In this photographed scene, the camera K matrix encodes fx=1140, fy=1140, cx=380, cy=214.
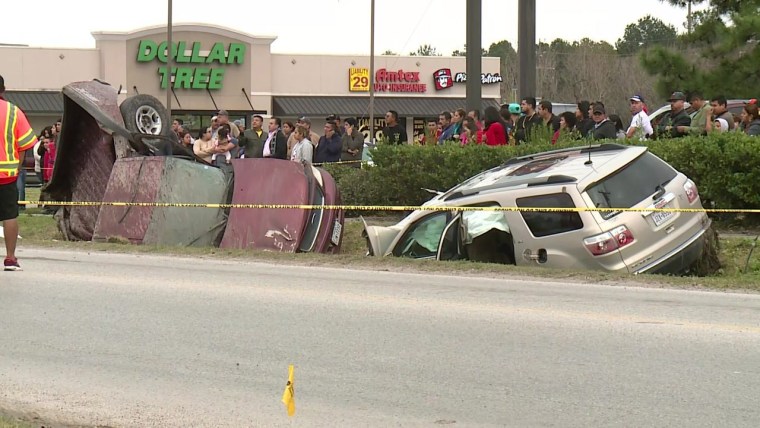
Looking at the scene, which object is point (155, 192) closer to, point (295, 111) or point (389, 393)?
point (389, 393)

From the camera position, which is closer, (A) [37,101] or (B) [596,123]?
(B) [596,123]

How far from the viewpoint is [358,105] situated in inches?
2226

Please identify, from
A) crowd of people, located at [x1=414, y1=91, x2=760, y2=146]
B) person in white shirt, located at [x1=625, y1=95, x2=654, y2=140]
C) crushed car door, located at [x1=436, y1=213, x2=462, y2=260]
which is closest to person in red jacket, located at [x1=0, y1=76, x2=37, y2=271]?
crushed car door, located at [x1=436, y1=213, x2=462, y2=260]

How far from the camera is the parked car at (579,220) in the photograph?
37.9 ft

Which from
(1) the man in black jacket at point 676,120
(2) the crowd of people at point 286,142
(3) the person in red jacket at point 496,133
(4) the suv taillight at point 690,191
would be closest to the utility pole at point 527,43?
(2) the crowd of people at point 286,142

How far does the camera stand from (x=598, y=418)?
5.89m

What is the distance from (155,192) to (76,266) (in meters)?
2.96

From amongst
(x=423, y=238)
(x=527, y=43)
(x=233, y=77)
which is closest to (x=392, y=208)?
(x=423, y=238)

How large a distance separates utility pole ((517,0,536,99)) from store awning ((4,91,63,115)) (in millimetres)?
33551

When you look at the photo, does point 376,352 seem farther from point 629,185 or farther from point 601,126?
point 601,126

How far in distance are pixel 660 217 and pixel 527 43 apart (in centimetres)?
877

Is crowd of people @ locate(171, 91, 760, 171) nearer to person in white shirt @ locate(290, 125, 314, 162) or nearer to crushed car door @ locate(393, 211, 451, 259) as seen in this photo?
person in white shirt @ locate(290, 125, 314, 162)

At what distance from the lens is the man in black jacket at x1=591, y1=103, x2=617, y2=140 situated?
52.3ft

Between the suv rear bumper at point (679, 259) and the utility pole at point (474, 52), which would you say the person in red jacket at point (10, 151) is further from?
the utility pole at point (474, 52)
